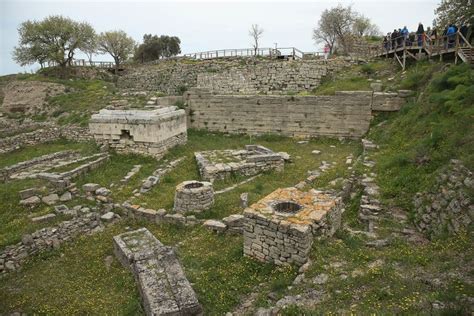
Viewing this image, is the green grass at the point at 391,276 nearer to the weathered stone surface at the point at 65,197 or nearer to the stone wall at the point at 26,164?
the weathered stone surface at the point at 65,197

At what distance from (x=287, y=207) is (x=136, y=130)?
8191mm

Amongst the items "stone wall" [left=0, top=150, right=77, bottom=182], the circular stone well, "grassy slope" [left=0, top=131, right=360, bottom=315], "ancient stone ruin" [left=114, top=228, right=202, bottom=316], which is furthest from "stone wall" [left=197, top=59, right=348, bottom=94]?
"ancient stone ruin" [left=114, top=228, right=202, bottom=316]

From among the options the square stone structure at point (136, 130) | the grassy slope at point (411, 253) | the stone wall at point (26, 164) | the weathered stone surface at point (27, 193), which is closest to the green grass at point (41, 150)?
the stone wall at point (26, 164)

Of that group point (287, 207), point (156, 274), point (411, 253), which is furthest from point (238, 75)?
point (411, 253)

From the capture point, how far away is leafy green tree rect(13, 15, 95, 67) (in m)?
31.0

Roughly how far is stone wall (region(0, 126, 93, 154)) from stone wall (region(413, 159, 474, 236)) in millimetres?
15013

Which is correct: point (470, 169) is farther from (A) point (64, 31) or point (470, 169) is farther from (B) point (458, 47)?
(A) point (64, 31)

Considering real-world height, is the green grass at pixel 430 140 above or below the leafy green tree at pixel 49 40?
below

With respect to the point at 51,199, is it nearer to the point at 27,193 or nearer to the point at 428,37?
the point at 27,193

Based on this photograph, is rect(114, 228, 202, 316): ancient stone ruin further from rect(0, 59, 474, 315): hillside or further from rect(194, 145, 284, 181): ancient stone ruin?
rect(194, 145, 284, 181): ancient stone ruin

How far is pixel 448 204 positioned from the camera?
641 centimetres

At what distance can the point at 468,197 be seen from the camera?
19.8ft

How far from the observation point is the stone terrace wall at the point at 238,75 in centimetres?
2450

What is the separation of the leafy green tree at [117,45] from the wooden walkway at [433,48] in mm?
33655
